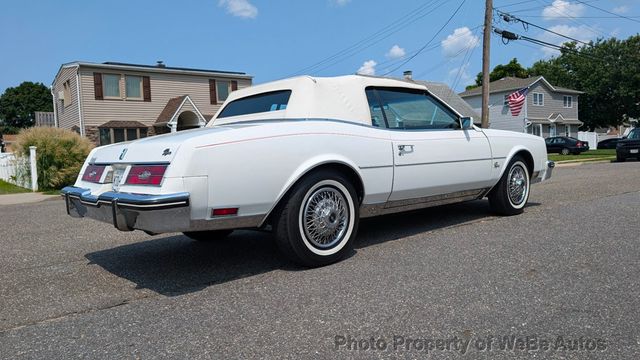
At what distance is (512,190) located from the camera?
6086mm

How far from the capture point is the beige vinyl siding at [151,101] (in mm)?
23125

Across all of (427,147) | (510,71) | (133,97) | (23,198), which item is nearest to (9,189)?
(23,198)

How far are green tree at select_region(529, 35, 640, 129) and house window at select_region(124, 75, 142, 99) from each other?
36333mm

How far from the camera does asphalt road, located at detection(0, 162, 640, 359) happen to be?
2.63 meters

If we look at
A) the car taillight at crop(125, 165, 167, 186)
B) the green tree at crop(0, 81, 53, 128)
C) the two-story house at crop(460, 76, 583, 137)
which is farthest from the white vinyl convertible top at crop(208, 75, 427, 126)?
the green tree at crop(0, 81, 53, 128)

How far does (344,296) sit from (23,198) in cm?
1077

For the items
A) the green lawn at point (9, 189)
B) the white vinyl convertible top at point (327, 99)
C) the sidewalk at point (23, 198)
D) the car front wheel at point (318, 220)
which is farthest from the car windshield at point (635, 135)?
the green lawn at point (9, 189)

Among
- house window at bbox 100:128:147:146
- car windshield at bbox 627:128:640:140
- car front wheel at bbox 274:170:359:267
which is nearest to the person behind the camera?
car front wheel at bbox 274:170:359:267

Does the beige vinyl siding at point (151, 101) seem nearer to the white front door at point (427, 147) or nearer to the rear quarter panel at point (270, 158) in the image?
the white front door at point (427, 147)

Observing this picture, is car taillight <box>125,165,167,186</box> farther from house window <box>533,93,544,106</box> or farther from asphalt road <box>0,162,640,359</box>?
house window <box>533,93,544,106</box>

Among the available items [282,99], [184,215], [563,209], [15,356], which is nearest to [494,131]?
[563,209]

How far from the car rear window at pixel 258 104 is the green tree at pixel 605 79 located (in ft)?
149

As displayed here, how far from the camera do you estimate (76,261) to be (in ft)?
15.2

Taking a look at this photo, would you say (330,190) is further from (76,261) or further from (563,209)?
(563,209)
